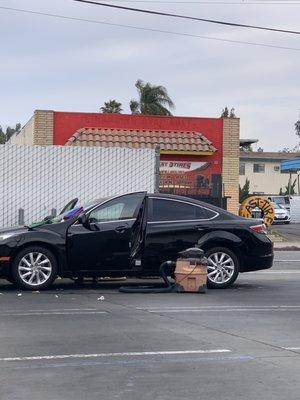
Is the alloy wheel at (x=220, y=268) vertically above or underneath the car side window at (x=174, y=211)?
underneath

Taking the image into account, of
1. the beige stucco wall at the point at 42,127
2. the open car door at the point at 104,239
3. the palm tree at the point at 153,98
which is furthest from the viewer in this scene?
the palm tree at the point at 153,98

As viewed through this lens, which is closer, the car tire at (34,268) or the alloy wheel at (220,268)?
the car tire at (34,268)

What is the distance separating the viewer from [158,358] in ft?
26.4

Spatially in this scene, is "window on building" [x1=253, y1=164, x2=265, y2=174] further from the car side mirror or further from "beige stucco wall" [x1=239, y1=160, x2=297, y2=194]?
the car side mirror

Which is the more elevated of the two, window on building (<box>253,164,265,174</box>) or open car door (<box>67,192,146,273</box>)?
window on building (<box>253,164,265,174</box>)

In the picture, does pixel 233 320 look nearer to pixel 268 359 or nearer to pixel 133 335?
pixel 133 335

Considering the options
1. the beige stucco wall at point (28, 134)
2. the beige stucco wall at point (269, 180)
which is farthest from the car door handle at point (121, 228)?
the beige stucco wall at point (269, 180)

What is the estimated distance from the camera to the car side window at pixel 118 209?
13.8 metres

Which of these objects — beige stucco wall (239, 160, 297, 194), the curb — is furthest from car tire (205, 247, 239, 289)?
beige stucco wall (239, 160, 297, 194)

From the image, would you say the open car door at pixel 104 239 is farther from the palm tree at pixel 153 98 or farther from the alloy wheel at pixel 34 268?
the palm tree at pixel 153 98

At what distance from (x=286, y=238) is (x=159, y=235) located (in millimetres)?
15615

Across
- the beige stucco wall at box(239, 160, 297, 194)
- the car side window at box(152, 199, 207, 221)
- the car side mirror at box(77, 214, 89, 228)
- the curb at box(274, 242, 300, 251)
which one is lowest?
the curb at box(274, 242, 300, 251)

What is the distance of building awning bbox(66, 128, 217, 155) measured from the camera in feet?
92.2

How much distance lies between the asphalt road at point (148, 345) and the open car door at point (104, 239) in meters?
0.49
